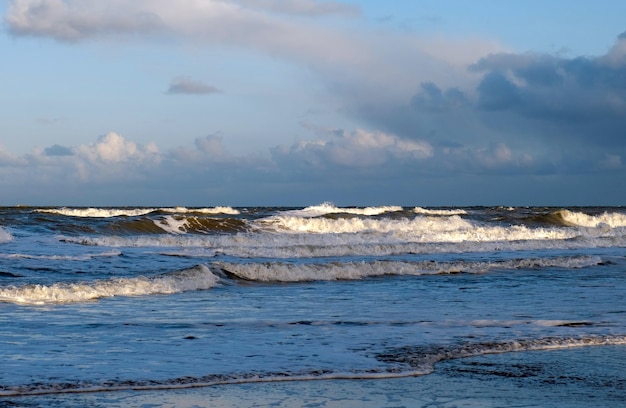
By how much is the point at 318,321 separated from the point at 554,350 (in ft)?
11.1

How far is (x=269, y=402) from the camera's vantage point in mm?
6816

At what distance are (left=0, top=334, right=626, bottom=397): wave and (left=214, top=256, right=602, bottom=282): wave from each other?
32.4 feet

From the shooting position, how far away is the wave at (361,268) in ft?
63.3

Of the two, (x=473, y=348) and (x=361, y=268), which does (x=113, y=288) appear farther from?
(x=473, y=348)

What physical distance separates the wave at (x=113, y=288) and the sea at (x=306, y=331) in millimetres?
45

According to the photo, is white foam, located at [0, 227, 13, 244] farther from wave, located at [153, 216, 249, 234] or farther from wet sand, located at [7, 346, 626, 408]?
wet sand, located at [7, 346, 626, 408]

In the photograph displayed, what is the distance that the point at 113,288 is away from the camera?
15.2 m

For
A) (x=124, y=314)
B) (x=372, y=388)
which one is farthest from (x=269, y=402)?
(x=124, y=314)

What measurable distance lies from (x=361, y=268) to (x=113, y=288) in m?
7.21

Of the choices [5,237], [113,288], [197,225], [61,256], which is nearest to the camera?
[113,288]

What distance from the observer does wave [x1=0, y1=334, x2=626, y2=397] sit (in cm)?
721

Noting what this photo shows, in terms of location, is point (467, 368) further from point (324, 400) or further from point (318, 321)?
point (318, 321)

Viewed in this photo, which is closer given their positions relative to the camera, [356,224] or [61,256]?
[61,256]

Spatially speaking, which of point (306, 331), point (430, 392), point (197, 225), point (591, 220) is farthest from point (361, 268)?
point (591, 220)
